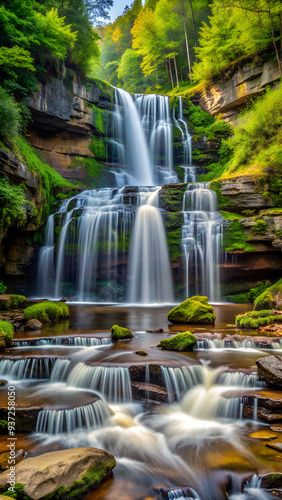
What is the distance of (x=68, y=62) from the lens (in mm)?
21734

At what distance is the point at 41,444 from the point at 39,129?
21.4 metres

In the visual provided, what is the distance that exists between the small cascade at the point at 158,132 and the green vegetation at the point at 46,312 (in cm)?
1498

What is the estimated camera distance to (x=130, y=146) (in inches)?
961

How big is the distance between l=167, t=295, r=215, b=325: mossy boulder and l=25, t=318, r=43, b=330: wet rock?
419cm

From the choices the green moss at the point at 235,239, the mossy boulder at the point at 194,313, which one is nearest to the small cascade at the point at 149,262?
the green moss at the point at 235,239

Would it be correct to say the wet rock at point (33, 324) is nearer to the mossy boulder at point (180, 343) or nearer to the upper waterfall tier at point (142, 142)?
the mossy boulder at point (180, 343)

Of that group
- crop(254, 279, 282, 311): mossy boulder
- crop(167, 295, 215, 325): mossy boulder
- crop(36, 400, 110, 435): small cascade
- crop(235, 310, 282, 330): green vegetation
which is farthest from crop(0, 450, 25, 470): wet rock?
crop(254, 279, 282, 311): mossy boulder

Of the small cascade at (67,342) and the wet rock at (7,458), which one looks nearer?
the wet rock at (7,458)

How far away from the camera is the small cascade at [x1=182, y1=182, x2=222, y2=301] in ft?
49.9

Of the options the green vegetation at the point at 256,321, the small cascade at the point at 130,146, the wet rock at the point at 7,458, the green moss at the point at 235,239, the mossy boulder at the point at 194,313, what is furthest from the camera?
the small cascade at the point at 130,146

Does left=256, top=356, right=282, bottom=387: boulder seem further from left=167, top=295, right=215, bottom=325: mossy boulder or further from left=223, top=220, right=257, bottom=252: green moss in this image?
left=223, top=220, right=257, bottom=252: green moss

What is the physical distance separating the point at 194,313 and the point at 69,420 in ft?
19.3

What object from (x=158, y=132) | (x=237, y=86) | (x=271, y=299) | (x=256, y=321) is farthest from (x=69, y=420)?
(x=237, y=86)

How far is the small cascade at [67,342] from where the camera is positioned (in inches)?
276
